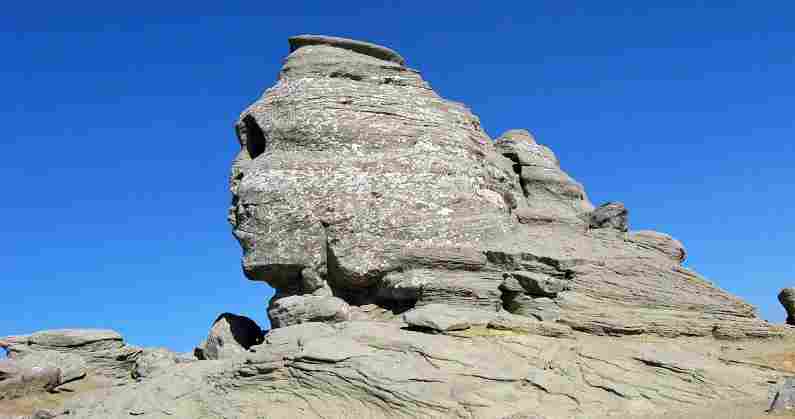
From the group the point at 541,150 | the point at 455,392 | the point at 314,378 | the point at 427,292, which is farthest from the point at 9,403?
the point at 541,150

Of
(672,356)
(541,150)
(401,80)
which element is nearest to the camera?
(672,356)

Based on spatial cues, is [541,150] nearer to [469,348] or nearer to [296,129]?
[296,129]

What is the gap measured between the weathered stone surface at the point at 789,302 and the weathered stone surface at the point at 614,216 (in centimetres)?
548

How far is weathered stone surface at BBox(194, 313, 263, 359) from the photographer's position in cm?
2172

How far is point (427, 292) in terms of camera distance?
20172 mm

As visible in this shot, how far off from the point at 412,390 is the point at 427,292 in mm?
4496

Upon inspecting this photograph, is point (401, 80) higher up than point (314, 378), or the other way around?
point (401, 80)

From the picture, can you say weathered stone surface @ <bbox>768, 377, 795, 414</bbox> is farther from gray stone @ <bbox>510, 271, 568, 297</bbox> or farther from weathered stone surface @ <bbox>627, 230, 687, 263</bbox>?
weathered stone surface @ <bbox>627, 230, 687, 263</bbox>

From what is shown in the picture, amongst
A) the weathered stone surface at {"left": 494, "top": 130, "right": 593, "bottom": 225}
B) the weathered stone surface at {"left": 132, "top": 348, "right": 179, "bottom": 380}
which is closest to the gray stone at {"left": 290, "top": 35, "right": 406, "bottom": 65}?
the weathered stone surface at {"left": 494, "top": 130, "right": 593, "bottom": 225}

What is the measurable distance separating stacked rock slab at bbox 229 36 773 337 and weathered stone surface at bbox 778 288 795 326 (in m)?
3.25

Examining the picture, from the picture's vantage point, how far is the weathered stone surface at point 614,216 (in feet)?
83.3

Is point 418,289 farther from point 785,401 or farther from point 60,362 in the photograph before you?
point 60,362

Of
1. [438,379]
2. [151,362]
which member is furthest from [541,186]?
[151,362]

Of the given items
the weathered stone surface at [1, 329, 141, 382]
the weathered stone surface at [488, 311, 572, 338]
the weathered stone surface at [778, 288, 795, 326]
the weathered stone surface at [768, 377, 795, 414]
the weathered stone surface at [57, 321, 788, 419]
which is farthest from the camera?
the weathered stone surface at [778, 288, 795, 326]
